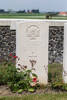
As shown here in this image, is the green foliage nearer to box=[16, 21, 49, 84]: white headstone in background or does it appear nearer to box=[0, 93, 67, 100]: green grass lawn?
box=[16, 21, 49, 84]: white headstone in background

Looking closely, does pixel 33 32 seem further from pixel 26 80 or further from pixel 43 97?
pixel 43 97

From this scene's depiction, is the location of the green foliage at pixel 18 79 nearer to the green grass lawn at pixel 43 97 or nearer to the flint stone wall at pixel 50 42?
the green grass lawn at pixel 43 97

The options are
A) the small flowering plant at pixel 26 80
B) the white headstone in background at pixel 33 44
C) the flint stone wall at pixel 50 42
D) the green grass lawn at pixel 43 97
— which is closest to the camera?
the green grass lawn at pixel 43 97

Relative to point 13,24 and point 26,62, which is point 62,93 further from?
point 13,24

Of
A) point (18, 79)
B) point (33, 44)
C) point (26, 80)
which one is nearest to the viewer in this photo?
point (26, 80)

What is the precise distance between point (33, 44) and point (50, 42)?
4242 mm

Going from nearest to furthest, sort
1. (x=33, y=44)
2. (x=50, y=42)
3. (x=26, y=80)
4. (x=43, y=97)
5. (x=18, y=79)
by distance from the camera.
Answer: (x=43, y=97) < (x=26, y=80) < (x=18, y=79) < (x=33, y=44) < (x=50, y=42)

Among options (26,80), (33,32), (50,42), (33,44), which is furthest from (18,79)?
(50,42)

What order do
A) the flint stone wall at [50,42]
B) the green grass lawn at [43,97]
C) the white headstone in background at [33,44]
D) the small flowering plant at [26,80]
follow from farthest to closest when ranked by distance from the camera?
the flint stone wall at [50,42] → the white headstone in background at [33,44] → the small flowering plant at [26,80] → the green grass lawn at [43,97]

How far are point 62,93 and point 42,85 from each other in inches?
23.4

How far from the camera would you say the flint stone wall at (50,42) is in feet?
33.4

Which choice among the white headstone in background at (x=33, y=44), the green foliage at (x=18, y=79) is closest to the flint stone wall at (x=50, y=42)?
the white headstone in background at (x=33, y=44)

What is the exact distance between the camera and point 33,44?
20.0 ft

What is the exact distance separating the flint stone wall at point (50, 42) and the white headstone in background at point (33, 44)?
4.05 m
